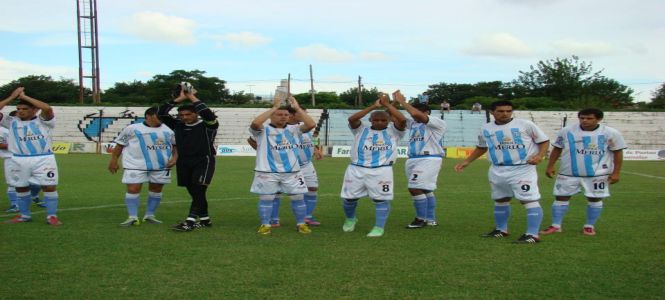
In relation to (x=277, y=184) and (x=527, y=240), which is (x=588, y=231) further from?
(x=277, y=184)

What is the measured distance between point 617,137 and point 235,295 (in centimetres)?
626

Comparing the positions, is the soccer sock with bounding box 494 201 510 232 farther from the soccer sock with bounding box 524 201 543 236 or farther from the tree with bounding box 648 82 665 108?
the tree with bounding box 648 82 665 108

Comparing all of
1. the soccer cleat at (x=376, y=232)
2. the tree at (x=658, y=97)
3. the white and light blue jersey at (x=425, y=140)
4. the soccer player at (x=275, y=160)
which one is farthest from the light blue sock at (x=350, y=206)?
the tree at (x=658, y=97)

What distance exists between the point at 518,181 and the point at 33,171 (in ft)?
23.7

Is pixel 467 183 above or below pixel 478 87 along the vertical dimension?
below

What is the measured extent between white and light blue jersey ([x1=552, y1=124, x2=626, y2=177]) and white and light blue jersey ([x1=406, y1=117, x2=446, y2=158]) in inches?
75.7

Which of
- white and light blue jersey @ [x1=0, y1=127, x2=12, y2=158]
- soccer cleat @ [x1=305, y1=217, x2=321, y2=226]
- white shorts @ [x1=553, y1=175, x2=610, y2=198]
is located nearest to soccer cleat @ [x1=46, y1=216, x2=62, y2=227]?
white and light blue jersey @ [x1=0, y1=127, x2=12, y2=158]

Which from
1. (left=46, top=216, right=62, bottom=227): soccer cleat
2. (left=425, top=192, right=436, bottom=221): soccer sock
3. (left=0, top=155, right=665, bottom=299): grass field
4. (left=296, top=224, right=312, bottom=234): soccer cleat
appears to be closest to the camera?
(left=0, top=155, right=665, bottom=299): grass field

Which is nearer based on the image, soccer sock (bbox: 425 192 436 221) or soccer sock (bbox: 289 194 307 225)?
soccer sock (bbox: 289 194 307 225)

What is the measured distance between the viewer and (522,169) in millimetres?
8172

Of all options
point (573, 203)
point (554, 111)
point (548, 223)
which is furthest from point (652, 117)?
point (548, 223)

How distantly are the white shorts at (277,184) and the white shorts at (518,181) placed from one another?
2790 mm

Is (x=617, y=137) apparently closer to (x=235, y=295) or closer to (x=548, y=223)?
(x=548, y=223)

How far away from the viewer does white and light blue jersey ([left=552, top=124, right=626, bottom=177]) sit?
877 centimetres
